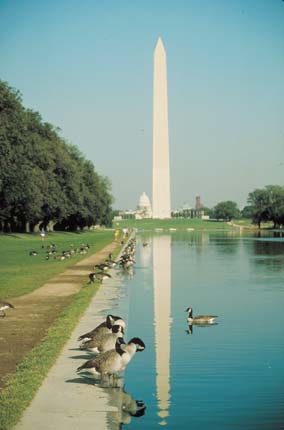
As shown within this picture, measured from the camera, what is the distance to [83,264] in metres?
33.4

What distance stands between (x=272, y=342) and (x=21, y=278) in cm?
1400

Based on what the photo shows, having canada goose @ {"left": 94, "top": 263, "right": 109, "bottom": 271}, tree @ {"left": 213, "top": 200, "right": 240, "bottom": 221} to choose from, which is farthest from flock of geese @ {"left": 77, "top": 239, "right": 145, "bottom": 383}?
tree @ {"left": 213, "top": 200, "right": 240, "bottom": 221}

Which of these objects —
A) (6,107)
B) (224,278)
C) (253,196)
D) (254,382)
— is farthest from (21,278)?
(253,196)

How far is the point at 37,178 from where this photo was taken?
6281 cm

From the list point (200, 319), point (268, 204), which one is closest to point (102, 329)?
point (200, 319)

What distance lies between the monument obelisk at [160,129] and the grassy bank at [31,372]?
85.0 metres

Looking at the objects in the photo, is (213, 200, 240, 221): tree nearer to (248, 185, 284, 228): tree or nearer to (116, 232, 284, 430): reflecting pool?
(248, 185, 284, 228): tree

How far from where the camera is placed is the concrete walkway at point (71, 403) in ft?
24.2

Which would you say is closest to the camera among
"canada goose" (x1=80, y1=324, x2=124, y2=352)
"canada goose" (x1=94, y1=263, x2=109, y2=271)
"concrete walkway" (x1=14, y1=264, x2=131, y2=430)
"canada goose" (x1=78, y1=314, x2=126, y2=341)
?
"concrete walkway" (x1=14, y1=264, x2=131, y2=430)

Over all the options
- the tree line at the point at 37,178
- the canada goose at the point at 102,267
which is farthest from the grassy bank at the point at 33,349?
the tree line at the point at 37,178

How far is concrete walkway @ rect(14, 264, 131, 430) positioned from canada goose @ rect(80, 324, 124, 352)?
0.56 feet

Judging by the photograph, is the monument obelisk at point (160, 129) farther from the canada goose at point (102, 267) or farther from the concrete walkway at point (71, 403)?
the concrete walkway at point (71, 403)

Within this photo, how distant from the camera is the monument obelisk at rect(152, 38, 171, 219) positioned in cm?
9756

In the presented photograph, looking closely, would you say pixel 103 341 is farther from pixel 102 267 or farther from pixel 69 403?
pixel 102 267
